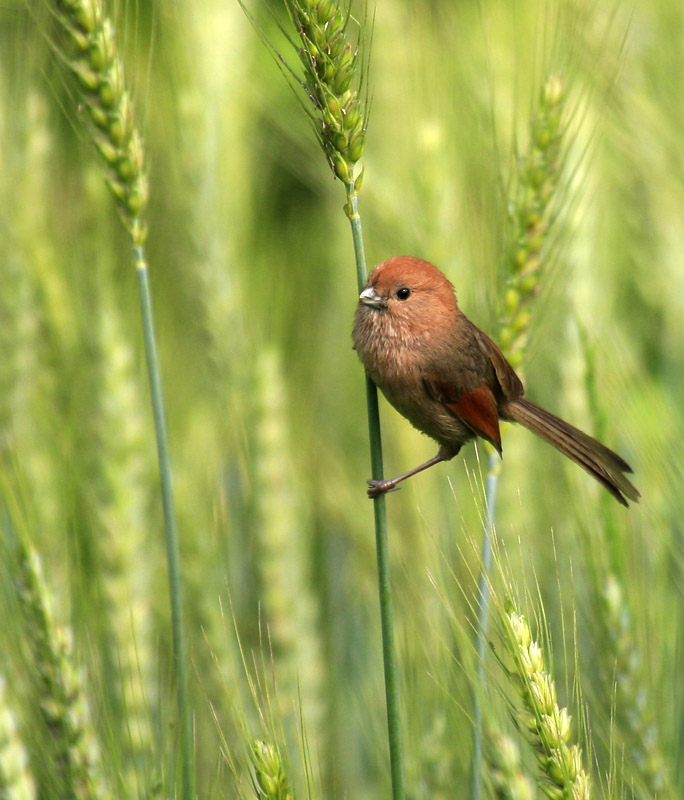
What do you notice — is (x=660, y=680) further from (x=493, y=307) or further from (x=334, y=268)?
(x=334, y=268)

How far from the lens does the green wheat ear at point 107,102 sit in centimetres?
186

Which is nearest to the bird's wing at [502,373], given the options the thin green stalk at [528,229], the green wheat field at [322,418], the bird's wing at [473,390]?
the bird's wing at [473,390]

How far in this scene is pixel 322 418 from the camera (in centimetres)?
365

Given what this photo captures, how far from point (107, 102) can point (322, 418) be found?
6.24 feet

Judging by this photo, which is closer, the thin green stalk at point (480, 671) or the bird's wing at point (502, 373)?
the thin green stalk at point (480, 671)

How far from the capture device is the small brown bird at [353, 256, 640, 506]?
260 centimetres

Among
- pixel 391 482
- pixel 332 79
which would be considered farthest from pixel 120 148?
pixel 391 482

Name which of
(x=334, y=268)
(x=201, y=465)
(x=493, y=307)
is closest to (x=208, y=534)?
(x=201, y=465)

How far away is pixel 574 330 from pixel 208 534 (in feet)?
4.12

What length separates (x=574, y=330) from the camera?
297 centimetres

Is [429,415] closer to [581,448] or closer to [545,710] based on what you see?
[581,448]

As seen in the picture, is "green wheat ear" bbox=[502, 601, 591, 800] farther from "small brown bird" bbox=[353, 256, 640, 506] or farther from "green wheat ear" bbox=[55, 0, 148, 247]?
"green wheat ear" bbox=[55, 0, 148, 247]

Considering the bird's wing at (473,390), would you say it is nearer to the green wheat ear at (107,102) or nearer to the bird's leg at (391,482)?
the bird's leg at (391,482)

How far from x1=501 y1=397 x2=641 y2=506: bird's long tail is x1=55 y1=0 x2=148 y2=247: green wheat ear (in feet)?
4.35
